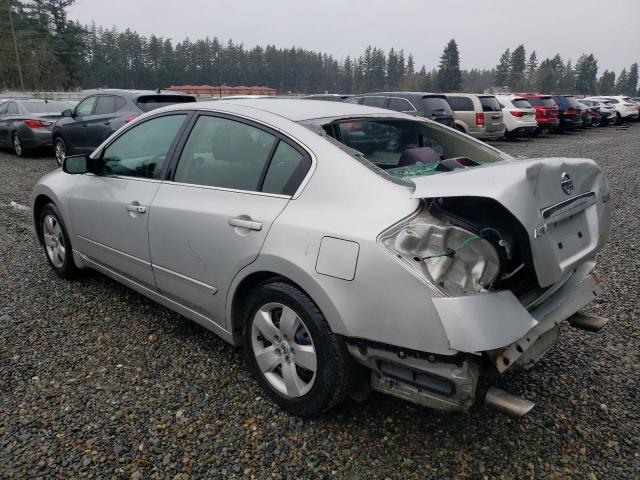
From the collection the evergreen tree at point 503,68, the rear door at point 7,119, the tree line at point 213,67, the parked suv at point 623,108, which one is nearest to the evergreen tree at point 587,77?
the tree line at point 213,67

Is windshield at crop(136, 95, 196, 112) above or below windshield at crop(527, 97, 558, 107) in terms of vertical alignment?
above

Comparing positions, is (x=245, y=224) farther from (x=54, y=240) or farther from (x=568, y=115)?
(x=568, y=115)

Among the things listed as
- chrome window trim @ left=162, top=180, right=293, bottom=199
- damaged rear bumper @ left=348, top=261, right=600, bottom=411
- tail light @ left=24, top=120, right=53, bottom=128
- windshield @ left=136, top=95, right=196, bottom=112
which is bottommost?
damaged rear bumper @ left=348, top=261, right=600, bottom=411

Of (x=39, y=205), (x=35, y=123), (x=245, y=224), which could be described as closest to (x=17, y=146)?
(x=35, y=123)

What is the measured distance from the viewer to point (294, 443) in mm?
2326

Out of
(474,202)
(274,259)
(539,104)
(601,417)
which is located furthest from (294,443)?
(539,104)

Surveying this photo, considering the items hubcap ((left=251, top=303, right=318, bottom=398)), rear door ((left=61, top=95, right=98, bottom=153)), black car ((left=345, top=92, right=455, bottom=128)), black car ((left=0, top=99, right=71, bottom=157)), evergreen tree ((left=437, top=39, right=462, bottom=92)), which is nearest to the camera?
hubcap ((left=251, top=303, right=318, bottom=398))

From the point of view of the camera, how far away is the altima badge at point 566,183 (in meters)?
2.21

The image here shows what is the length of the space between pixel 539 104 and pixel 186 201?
20340 mm

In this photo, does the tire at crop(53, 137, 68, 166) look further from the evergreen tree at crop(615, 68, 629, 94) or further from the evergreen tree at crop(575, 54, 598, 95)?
the evergreen tree at crop(615, 68, 629, 94)

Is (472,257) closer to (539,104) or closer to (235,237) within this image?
(235,237)

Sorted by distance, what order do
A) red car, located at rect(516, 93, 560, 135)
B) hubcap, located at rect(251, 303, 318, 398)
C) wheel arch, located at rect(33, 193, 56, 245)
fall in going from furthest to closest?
red car, located at rect(516, 93, 560, 135) → wheel arch, located at rect(33, 193, 56, 245) → hubcap, located at rect(251, 303, 318, 398)

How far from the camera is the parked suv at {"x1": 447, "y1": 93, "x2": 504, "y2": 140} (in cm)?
1591

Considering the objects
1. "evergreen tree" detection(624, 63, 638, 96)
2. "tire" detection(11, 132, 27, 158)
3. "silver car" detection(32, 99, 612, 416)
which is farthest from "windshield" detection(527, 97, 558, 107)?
"evergreen tree" detection(624, 63, 638, 96)
